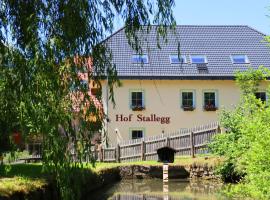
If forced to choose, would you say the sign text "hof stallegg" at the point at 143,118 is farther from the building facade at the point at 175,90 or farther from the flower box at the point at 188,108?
the flower box at the point at 188,108

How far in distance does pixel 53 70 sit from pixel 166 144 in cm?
2060

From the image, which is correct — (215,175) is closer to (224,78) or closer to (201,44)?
(224,78)

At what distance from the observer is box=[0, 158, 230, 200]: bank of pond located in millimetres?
9815

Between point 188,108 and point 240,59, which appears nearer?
point 188,108

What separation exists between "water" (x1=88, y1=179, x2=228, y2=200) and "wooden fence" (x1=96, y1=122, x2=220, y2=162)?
3735 mm

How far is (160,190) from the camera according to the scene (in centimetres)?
1709

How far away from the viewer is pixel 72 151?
550cm

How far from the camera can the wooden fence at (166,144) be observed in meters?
23.5

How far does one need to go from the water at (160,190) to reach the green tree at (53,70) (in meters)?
9.07

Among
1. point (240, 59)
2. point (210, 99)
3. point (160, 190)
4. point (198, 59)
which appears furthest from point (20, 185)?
point (240, 59)

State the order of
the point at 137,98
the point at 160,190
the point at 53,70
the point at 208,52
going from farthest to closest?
1. the point at 208,52
2. the point at 137,98
3. the point at 160,190
4. the point at 53,70

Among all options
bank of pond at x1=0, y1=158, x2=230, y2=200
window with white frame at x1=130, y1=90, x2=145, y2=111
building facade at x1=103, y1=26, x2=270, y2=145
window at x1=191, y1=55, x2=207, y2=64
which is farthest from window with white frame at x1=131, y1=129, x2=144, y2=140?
bank of pond at x1=0, y1=158, x2=230, y2=200

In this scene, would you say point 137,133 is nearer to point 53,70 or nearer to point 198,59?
point 198,59

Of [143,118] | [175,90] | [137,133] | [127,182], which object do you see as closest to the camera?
[127,182]
